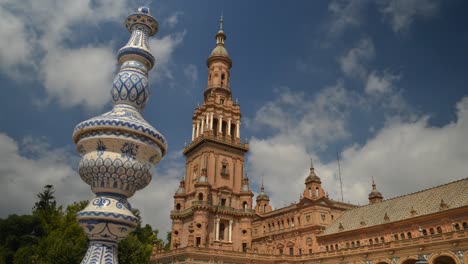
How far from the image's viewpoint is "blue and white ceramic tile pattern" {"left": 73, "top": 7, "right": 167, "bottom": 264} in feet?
27.7

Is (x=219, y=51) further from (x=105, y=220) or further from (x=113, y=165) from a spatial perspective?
(x=105, y=220)

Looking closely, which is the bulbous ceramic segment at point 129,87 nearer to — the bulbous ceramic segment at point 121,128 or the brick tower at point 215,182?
the bulbous ceramic segment at point 121,128

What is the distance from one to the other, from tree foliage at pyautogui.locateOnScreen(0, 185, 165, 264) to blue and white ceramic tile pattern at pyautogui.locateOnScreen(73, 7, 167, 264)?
2211 cm

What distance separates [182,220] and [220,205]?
19.2ft

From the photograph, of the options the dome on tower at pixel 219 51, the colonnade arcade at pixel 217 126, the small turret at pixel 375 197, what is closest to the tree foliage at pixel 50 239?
the colonnade arcade at pixel 217 126

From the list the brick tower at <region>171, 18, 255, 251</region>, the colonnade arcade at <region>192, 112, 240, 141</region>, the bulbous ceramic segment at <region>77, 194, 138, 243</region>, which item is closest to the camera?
the bulbous ceramic segment at <region>77, 194, 138, 243</region>

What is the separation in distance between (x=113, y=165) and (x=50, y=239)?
108ft

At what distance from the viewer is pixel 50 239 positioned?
3597 cm

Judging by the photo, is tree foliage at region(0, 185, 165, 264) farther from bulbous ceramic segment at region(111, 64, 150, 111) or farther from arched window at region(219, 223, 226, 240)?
bulbous ceramic segment at region(111, 64, 150, 111)

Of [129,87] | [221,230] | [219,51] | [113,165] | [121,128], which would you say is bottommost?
[113,165]

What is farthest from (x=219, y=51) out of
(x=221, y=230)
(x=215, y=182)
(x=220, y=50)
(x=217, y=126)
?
(x=221, y=230)

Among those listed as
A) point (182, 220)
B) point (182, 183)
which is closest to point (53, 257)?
point (182, 220)

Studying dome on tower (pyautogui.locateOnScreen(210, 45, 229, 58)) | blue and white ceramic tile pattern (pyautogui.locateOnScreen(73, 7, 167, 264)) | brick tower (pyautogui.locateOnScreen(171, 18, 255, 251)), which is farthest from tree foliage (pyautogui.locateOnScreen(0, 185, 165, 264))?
dome on tower (pyautogui.locateOnScreen(210, 45, 229, 58))

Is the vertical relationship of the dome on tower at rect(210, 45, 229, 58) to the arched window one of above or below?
above
